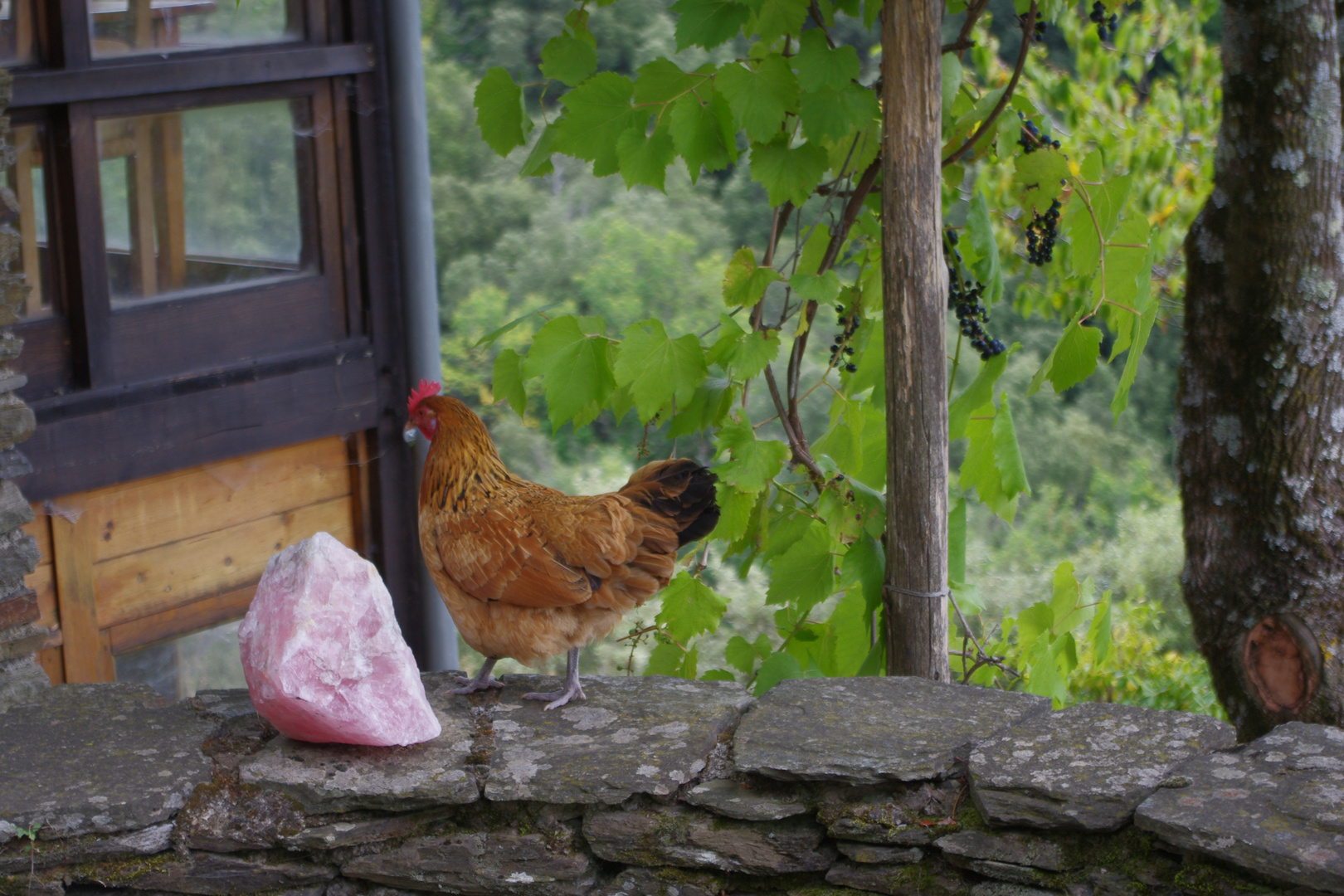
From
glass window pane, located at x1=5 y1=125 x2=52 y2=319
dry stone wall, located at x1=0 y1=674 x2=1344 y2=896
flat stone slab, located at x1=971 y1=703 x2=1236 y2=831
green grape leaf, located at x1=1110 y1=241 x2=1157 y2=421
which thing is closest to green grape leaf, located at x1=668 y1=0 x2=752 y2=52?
green grape leaf, located at x1=1110 y1=241 x2=1157 y2=421

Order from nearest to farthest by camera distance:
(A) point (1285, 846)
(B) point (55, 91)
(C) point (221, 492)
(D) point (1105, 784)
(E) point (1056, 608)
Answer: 1. (A) point (1285, 846)
2. (D) point (1105, 784)
3. (E) point (1056, 608)
4. (B) point (55, 91)
5. (C) point (221, 492)

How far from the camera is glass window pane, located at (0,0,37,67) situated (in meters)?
3.00

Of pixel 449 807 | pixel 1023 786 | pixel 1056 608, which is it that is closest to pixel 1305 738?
pixel 1023 786

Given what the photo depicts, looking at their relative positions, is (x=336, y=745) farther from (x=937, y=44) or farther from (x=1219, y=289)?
(x=1219, y=289)

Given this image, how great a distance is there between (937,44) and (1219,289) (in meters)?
0.98

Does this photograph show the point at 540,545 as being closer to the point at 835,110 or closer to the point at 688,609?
the point at 688,609

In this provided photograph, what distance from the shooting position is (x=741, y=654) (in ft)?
8.63

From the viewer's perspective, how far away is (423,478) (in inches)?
87.1

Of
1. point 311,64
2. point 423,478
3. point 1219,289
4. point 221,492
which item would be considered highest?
point 311,64

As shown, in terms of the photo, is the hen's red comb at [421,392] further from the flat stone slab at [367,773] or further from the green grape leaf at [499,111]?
the flat stone slab at [367,773]

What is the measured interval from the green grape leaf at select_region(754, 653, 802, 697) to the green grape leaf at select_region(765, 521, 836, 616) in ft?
0.46

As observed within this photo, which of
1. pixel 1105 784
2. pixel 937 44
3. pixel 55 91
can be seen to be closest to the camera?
pixel 1105 784

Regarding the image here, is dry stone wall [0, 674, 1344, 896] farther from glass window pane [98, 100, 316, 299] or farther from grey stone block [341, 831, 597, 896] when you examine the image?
glass window pane [98, 100, 316, 299]

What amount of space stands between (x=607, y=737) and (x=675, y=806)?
0.65ft
